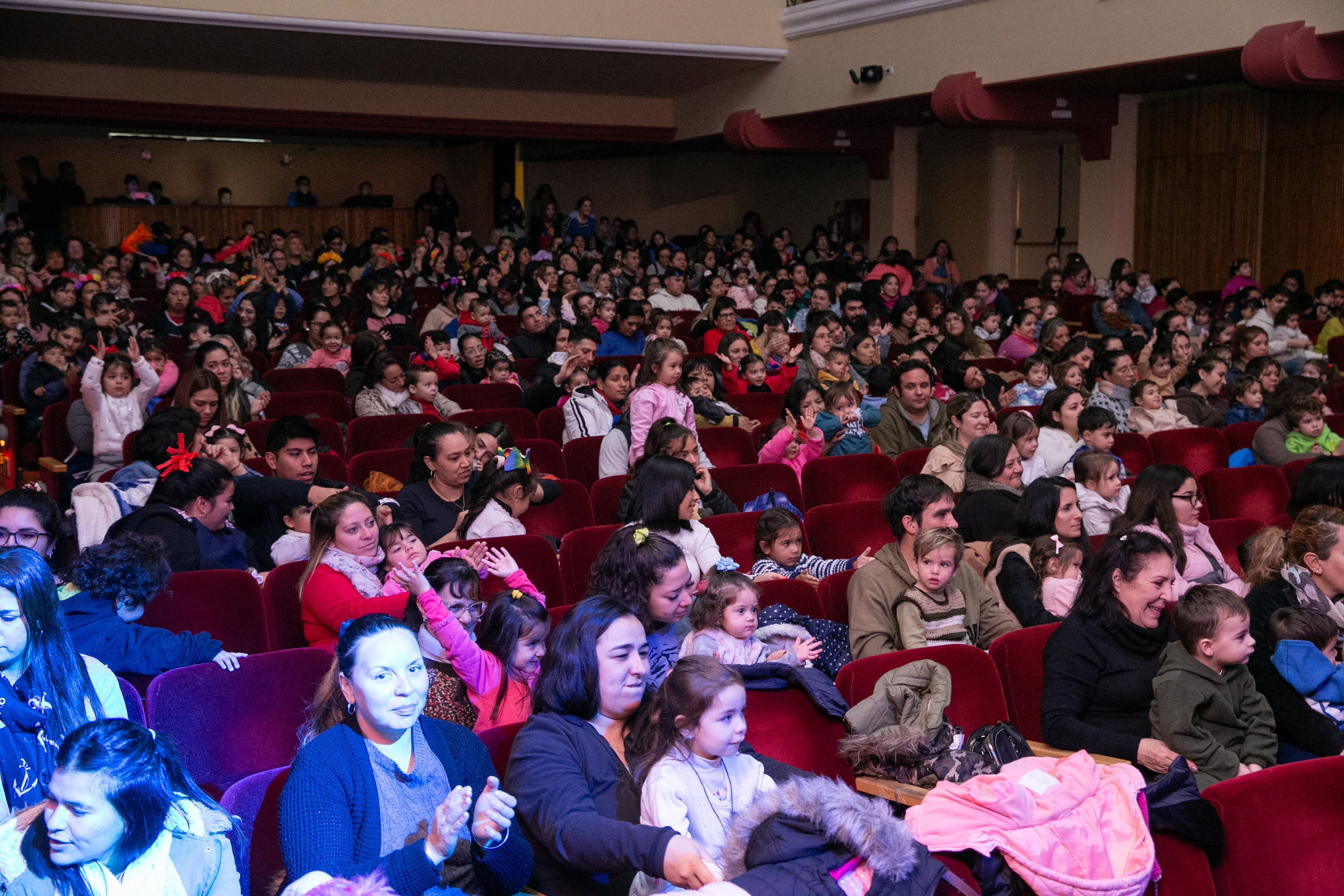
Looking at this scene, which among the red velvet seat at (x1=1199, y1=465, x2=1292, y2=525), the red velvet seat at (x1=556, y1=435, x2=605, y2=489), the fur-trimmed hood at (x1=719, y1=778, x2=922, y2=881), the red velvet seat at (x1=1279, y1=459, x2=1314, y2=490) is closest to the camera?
the fur-trimmed hood at (x1=719, y1=778, x2=922, y2=881)

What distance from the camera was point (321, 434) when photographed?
5.34 metres

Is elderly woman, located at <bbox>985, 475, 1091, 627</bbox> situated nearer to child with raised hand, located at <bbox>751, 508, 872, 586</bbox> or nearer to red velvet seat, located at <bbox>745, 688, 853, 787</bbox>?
child with raised hand, located at <bbox>751, 508, 872, 586</bbox>

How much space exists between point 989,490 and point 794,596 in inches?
47.2

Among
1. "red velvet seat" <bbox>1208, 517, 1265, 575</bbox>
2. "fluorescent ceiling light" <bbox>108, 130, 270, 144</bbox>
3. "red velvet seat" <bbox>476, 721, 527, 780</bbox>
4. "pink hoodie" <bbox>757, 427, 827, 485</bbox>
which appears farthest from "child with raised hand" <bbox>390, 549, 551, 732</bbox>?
"fluorescent ceiling light" <bbox>108, 130, 270, 144</bbox>

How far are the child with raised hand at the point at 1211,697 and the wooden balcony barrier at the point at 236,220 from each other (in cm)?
1220

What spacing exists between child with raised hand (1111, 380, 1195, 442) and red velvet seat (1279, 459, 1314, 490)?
2.78 ft

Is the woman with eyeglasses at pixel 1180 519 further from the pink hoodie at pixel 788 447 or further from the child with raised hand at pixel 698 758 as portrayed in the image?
the child with raised hand at pixel 698 758

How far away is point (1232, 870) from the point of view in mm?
2109

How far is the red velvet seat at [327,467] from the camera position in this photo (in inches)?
188

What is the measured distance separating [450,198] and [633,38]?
434cm

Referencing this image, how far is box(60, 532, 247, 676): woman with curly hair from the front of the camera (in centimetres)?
277

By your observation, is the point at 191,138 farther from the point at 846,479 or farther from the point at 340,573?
the point at 340,573

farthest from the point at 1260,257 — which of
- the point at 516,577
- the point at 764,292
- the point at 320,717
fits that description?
the point at 320,717

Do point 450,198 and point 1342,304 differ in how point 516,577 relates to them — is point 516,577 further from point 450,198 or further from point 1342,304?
point 450,198
